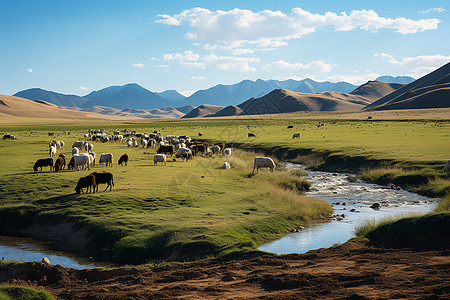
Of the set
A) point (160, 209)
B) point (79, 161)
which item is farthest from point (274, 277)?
point (79, 161)

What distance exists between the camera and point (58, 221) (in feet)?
65.4

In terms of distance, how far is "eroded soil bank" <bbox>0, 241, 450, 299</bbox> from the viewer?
31.1 feet

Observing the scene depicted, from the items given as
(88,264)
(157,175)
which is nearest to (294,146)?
(157,175)

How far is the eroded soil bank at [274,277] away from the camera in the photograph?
948 cm

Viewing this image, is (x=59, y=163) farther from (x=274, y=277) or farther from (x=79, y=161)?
(x=274, y=277)

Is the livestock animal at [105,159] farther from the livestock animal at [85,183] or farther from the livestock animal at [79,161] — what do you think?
the livestock animal at [85,183]

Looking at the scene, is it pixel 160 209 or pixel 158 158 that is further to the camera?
pixel 158 158

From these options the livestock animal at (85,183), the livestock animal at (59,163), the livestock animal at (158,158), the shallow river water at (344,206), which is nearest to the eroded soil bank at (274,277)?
the shallow river water at (344,206)

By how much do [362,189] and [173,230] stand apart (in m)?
18.4

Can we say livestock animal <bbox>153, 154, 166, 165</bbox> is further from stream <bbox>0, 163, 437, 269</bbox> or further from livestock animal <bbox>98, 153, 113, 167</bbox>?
stream <bbox>0, 163, 437, 269</bbox>

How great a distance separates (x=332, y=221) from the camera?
21.0 meters

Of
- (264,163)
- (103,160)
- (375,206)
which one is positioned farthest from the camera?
(264,163)

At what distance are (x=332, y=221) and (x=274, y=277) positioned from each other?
11.0m

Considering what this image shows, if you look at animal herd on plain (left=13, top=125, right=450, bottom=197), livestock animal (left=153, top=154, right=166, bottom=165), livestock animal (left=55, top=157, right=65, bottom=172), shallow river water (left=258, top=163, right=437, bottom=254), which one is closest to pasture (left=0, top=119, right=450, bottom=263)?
animal herd on plain (left=13, top=125, right=450, bottom=197)
